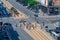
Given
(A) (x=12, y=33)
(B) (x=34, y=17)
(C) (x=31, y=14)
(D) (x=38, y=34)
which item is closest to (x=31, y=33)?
(D) (x=38, y=34)

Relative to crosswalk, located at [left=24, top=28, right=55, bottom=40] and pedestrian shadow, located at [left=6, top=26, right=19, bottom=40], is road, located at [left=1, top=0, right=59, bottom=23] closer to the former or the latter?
crosswalk, located at [left=24, top=28, right=55, bottom=40]

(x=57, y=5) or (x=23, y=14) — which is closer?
(x=23, y=14)

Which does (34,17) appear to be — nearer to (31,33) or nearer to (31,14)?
(31,14)

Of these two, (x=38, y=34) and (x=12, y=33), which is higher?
(x=12, y=33)

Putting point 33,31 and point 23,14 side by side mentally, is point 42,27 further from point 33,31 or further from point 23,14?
point 23,14

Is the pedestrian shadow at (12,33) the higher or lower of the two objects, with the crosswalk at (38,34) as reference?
higher

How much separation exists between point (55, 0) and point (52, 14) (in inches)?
138

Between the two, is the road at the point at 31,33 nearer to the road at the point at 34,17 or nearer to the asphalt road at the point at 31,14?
the road at the point at 34,17

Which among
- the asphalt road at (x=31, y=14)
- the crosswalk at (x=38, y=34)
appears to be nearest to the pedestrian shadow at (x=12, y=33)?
the crosswalk at (x=38, y=34)

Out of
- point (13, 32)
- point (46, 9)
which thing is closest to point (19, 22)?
point (13, 32)

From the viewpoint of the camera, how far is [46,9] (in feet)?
120

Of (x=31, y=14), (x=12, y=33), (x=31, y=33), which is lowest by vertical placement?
(x=31, y=33)

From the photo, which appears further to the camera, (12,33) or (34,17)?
(34,17)

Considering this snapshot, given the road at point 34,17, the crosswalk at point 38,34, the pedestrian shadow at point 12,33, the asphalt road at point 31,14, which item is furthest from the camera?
the asphalt road at point 31,14
